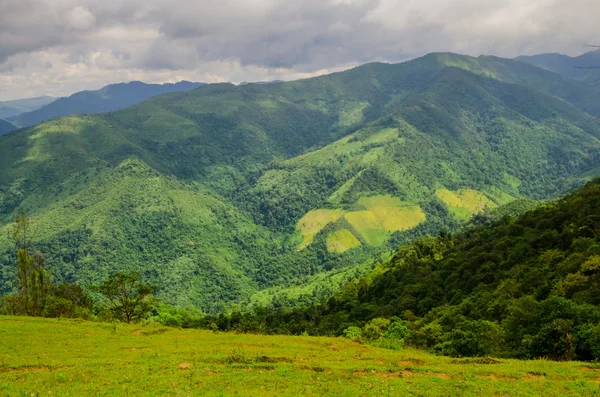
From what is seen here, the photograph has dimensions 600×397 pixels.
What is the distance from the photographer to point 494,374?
103 feet

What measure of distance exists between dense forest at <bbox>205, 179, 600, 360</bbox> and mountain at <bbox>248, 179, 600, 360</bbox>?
0.12m

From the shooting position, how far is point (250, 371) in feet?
104

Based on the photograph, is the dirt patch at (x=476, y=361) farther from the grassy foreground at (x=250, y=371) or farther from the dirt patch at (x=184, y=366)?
the dirt patch at (x=184, y=366)

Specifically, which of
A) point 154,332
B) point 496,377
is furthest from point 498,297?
point 154,332

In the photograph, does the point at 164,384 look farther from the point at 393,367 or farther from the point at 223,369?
the point at 393,367

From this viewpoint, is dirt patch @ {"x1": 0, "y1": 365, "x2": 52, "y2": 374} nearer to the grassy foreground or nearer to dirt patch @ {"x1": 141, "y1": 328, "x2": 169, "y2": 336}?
the grassy foreground

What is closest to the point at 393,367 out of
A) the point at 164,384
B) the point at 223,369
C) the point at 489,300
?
the point at 223,369

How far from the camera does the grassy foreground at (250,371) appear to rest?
27203 millimetres

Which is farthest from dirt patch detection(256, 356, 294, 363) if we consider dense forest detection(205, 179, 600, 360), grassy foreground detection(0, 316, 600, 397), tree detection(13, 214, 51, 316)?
tree detection(13, 214, 51, 316)

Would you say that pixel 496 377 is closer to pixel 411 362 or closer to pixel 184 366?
pixel 411 362

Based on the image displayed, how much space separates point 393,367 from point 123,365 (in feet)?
71.6

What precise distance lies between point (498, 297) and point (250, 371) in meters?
58.1

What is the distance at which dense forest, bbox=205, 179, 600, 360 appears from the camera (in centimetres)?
4125

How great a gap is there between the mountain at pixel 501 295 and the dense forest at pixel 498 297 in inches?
4.8
